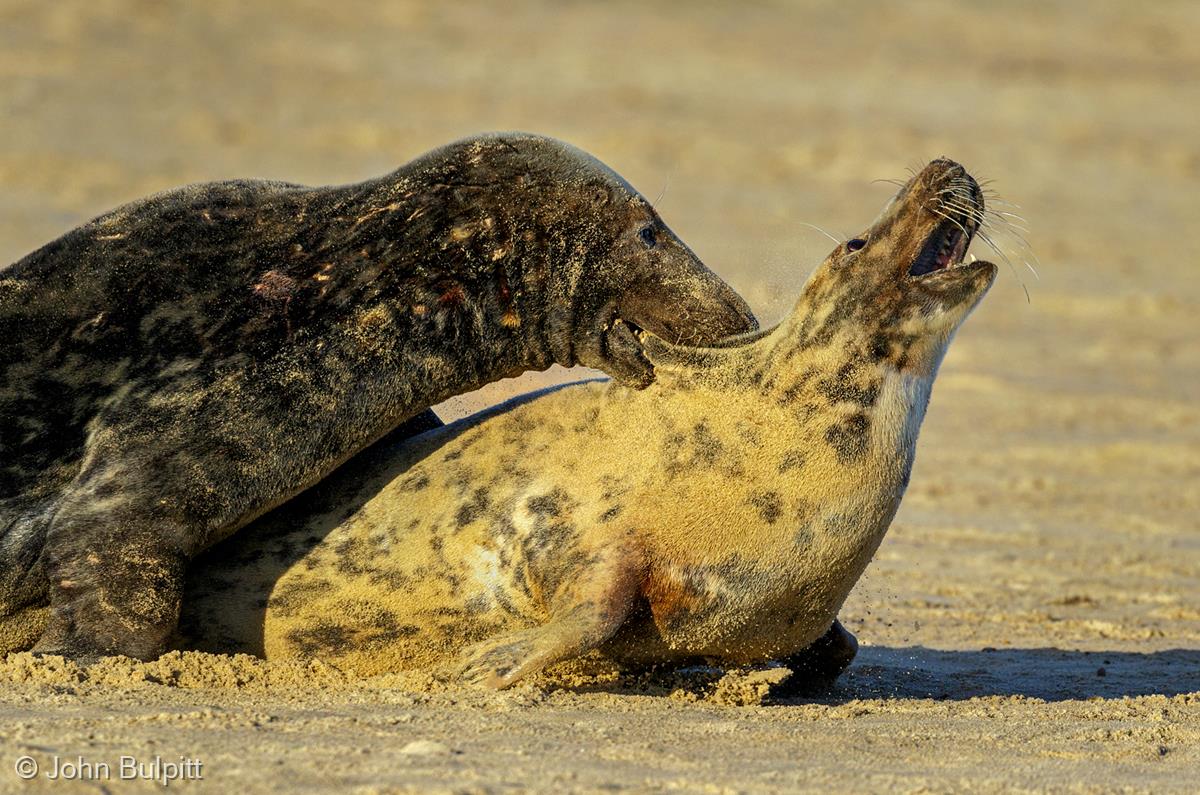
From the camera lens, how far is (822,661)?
19.4ft

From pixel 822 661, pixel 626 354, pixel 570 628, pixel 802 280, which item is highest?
pixel 802 280

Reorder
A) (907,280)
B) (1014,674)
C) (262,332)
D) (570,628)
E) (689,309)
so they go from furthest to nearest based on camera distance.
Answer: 1. (1014,674)
2. (689,309)
3. (262,332)
4. (907,280)
5. (570,628)

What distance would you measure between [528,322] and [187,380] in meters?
1.10

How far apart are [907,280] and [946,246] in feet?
0.93

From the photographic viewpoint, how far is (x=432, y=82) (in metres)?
19.2

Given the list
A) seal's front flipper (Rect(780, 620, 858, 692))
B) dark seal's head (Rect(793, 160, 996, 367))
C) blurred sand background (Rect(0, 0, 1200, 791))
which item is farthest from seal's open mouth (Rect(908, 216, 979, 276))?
seal's front flipper (Rect(780, 620, 858, 692))

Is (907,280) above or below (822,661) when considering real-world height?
above

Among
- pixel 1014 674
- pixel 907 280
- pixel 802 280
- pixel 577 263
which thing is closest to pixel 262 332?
pixel 577 263

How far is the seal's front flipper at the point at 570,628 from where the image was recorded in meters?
4.91

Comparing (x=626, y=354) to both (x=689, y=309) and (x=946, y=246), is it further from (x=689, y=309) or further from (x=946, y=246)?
(x=946, y=246)

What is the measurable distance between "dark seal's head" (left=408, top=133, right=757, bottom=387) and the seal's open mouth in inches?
24.2

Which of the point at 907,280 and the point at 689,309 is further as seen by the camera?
the point at 689,309

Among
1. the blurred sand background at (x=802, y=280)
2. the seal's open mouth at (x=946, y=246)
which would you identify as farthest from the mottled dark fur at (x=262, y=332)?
the seal's open mouth at (x=946, y=246)

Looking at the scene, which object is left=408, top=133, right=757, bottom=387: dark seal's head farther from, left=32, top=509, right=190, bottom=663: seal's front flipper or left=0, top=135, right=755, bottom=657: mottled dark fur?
left=32, top=509, right=190, bottom=663: seal's front flipper
